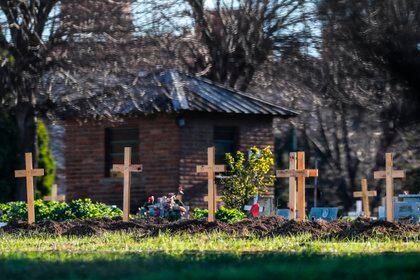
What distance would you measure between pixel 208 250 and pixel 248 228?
501cm

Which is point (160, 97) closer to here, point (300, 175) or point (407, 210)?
point (407, 210)

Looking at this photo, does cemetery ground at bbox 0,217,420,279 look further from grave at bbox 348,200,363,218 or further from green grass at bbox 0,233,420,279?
grave at bbox 348,200,363,218

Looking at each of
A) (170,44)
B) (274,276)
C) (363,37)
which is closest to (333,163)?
(363,37)

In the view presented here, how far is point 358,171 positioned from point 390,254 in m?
28.4

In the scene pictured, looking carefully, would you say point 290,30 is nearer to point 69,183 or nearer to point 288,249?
point 69,183

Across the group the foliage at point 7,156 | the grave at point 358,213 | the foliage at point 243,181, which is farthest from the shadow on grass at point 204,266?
the foliage at point 7,156

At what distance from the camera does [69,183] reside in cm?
3353

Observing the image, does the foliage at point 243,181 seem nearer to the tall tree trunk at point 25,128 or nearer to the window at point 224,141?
the window at point 224,141

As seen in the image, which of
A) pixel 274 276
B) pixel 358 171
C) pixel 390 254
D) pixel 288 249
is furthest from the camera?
pixel 358 171


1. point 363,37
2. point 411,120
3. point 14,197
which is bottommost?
point 14,197

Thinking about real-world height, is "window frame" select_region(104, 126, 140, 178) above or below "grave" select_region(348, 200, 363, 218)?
above

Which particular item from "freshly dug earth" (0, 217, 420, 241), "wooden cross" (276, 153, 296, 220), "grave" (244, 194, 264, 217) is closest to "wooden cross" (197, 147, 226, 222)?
"freshly dug earth" (0, 217, 420, 241)

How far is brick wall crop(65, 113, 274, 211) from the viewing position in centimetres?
3191

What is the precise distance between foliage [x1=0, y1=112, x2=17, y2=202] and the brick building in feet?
12.2
